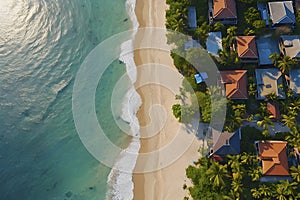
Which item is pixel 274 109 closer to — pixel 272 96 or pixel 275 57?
pixel 272 96

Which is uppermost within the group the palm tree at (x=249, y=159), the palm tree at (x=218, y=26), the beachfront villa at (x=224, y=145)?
the palm tree at (x=218, y=26)

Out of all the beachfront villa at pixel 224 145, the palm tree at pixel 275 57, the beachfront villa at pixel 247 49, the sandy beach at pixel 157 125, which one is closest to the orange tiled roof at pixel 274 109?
the beachfront villa at pixel 224 145

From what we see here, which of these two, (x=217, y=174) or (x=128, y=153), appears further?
(x=128, y=153)

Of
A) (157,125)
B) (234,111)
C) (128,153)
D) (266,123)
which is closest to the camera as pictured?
(266,123)

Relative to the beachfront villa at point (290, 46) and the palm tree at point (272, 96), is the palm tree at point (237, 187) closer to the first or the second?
the palm tree at point (272, 96)

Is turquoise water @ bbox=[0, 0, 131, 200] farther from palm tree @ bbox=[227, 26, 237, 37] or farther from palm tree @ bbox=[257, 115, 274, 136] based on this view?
palm tree @ bbox=[257, 115, 274, 136]

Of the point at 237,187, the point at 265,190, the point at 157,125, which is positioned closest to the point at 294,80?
the point at 265,190
